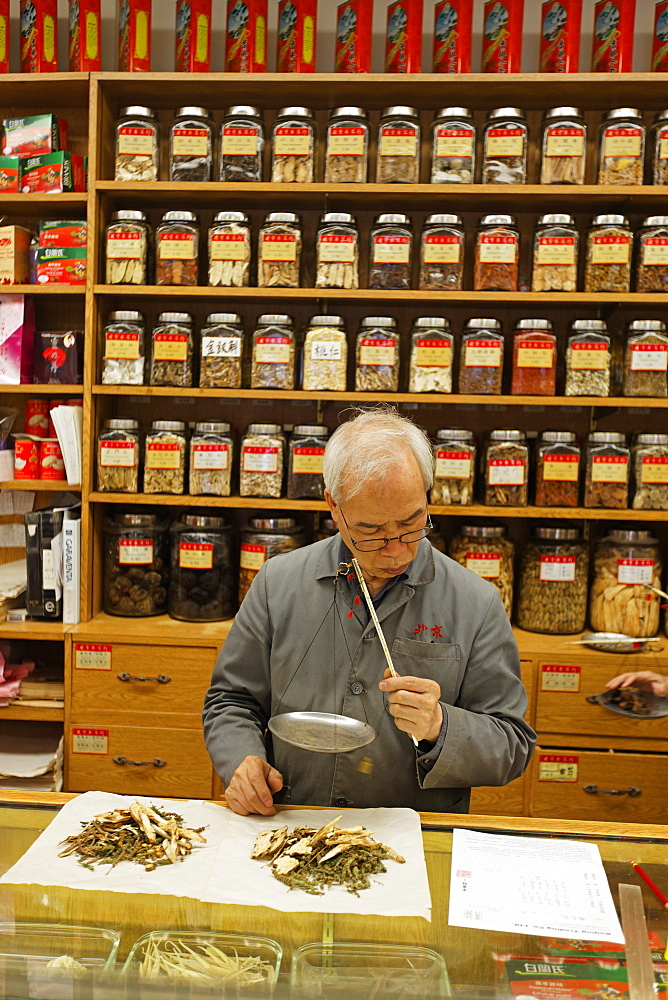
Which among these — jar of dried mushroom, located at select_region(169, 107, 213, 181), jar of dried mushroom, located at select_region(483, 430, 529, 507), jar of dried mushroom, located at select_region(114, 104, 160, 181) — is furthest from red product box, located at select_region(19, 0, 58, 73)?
jar of dried mushroom, located at select_region(483, 430, 529, 507)

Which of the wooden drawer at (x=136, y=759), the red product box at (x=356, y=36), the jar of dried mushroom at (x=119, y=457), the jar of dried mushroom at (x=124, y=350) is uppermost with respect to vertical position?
the red product box at (x=356, y=36)

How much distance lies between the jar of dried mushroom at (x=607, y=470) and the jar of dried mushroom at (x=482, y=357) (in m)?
0.35

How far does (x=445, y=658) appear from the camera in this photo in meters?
1.49

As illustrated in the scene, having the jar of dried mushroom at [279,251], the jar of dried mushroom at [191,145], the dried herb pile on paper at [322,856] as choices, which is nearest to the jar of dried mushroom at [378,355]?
the jar of dried mushroom at [279,251]

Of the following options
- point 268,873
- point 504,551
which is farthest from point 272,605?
point 504,551

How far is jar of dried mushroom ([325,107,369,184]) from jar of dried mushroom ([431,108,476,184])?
22cm

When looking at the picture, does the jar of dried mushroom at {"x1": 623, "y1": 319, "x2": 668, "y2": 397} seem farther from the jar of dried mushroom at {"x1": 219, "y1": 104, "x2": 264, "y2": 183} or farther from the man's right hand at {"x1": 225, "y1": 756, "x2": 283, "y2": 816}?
the man's right hand at {"x1": 225, "y1": 756, "x2": 283, "y2": 816}

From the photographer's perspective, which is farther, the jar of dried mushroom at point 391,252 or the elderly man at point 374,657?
the jar of dried mushroom at point 391,252

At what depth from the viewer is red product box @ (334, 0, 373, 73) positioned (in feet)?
8.49

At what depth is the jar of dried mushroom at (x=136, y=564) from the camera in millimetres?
2672

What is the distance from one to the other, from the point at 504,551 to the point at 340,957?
1.79 metres

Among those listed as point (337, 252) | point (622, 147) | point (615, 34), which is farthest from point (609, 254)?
point (337, 252)

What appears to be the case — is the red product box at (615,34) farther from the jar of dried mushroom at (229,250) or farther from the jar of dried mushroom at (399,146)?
the jar of dried mushroom at (229,250)

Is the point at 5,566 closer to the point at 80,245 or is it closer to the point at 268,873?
the point at 80,245
